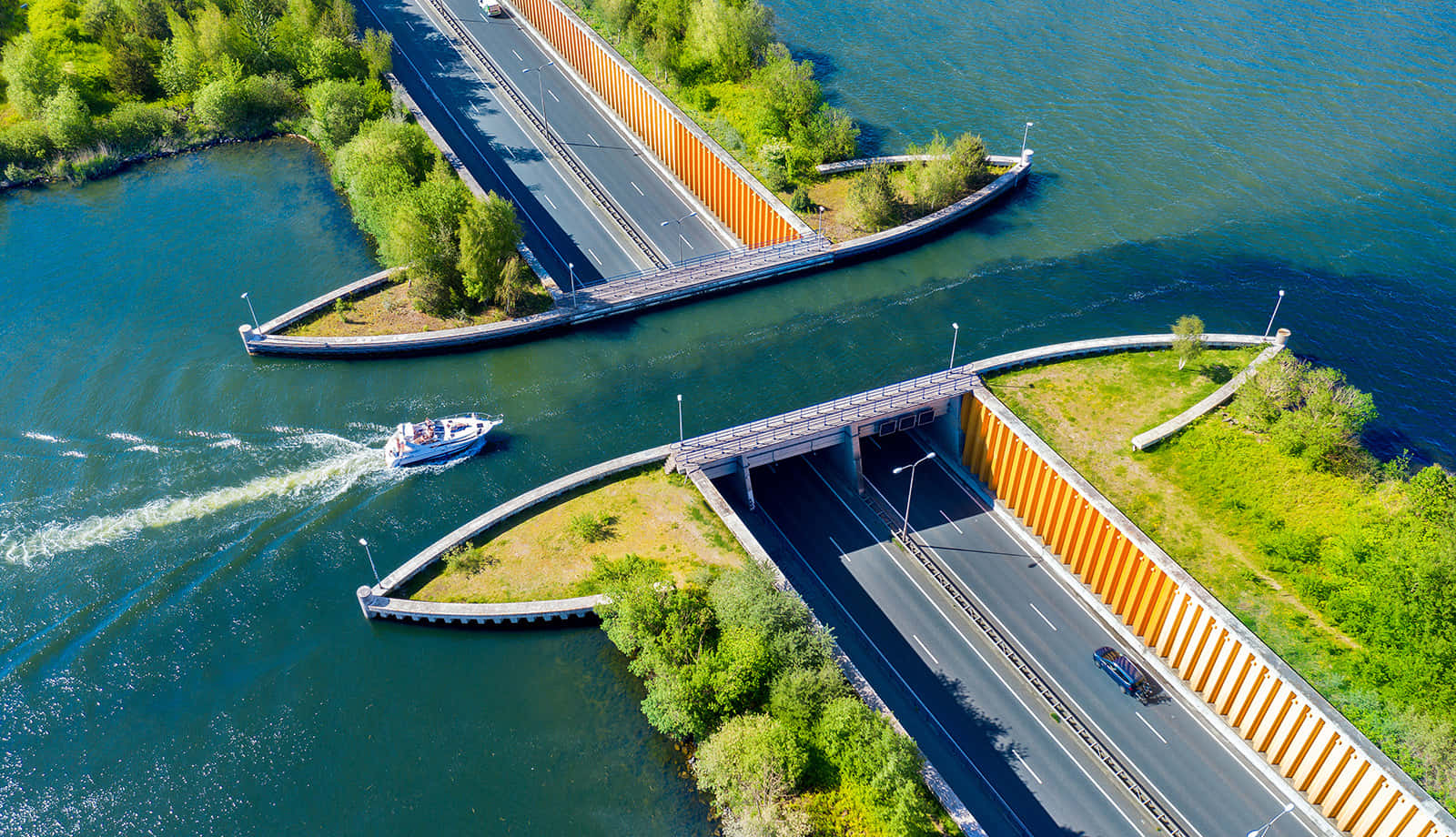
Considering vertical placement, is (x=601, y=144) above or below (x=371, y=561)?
above

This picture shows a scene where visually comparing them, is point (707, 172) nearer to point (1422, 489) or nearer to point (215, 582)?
point (215, 582)

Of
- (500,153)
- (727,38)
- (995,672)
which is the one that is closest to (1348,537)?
(995,672)

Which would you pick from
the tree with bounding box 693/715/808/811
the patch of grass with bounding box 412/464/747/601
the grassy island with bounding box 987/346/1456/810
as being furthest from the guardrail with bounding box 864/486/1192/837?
the tree with bounding box 693/715/808/811

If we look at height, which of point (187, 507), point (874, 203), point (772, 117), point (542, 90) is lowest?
point (187, 507)

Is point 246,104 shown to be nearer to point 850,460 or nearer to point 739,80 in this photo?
point 739,80

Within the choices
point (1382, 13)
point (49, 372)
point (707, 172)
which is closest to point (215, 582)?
point (49, 372)

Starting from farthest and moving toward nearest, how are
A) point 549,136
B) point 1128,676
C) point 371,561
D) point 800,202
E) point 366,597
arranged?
point 549,136
point 800,202
point 371,561
point 366,597
point 1128,676

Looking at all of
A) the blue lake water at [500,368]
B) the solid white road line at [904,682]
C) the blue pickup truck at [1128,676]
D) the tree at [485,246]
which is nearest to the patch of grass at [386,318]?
the tree at [485,246]
